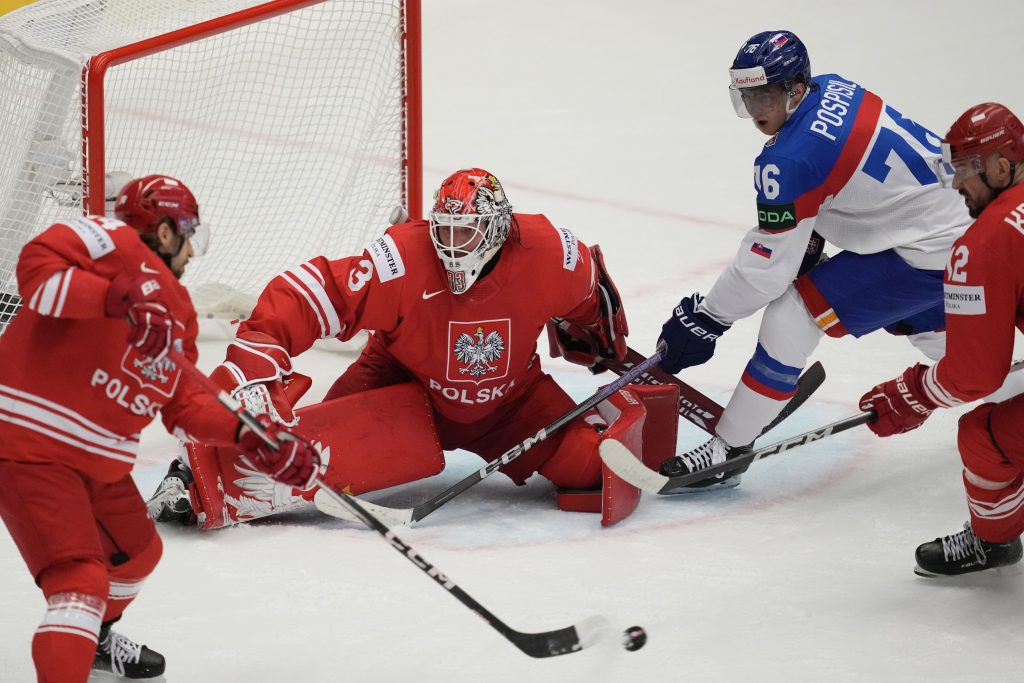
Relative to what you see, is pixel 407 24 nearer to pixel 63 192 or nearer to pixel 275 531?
pixel 63 192

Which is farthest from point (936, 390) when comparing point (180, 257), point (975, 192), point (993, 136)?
point (180, 257)

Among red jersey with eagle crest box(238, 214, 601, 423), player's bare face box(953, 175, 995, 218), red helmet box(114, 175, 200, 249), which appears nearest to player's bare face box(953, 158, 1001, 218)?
player's bare face box(953, 175, 995, 218)

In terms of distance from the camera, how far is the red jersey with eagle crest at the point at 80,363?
219 cm

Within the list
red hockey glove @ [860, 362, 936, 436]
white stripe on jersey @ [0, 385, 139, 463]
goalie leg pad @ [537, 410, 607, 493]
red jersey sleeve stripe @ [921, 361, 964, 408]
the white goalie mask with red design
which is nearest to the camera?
white stripe on jersey @ [0, 385, 139, 463]

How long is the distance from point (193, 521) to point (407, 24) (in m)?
1.91

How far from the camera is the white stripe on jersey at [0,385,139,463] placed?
7.36ft

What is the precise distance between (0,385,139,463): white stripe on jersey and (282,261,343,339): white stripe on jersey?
0.94m

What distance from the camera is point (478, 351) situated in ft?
10.8

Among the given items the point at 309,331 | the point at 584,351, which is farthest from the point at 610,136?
the point at 309,331

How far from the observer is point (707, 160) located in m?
6.58

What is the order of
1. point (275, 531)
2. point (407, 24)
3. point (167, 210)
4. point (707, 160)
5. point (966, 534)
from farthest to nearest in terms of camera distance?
point (707, 160)
point (407, 24)
point (275, 531)
point (966, 534)
point (167, 210)

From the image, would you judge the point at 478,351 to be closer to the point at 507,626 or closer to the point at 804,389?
the point at 507,626

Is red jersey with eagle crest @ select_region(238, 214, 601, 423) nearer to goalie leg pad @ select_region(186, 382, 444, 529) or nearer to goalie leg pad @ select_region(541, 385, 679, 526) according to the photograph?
goalie leg pad @ select_region(186, 382, 444, 529)

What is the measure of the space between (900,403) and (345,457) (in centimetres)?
133
